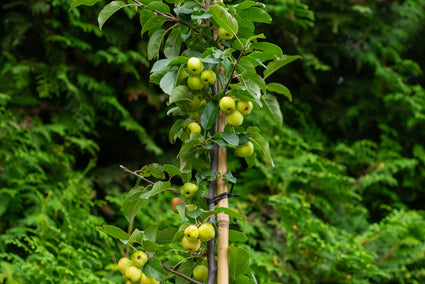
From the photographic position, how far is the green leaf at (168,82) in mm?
686

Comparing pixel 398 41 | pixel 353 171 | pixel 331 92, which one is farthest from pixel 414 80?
pixel 353 171

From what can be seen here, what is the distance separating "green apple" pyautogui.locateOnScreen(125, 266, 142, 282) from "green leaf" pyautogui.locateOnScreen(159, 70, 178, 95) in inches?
11.8

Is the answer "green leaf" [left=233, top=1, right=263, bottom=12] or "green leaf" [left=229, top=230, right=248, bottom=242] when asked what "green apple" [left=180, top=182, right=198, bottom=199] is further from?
"green leaf" [left=233, top=1, right=263, bottom=12]

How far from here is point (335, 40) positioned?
8.96 feet

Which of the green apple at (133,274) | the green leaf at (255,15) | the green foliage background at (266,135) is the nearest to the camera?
the green apple at (133,274)

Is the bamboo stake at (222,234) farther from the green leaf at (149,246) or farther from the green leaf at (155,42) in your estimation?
the green leaf at (155,42)

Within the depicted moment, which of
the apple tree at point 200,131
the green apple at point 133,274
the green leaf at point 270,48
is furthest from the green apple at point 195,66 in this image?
the green apple at point 133,274

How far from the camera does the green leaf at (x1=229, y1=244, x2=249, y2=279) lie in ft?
2.29

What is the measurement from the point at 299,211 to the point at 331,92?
1446 millimetres

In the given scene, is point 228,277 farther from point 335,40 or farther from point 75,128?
point 335,40

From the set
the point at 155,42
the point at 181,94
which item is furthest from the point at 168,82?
the point at 155,42

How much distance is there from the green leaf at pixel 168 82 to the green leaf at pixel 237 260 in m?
0.30

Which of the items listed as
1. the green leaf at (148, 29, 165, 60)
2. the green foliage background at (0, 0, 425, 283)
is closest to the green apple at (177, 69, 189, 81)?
the green leaf at (148, 29, 165, 60)

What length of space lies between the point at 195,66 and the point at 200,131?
128 millimetres
